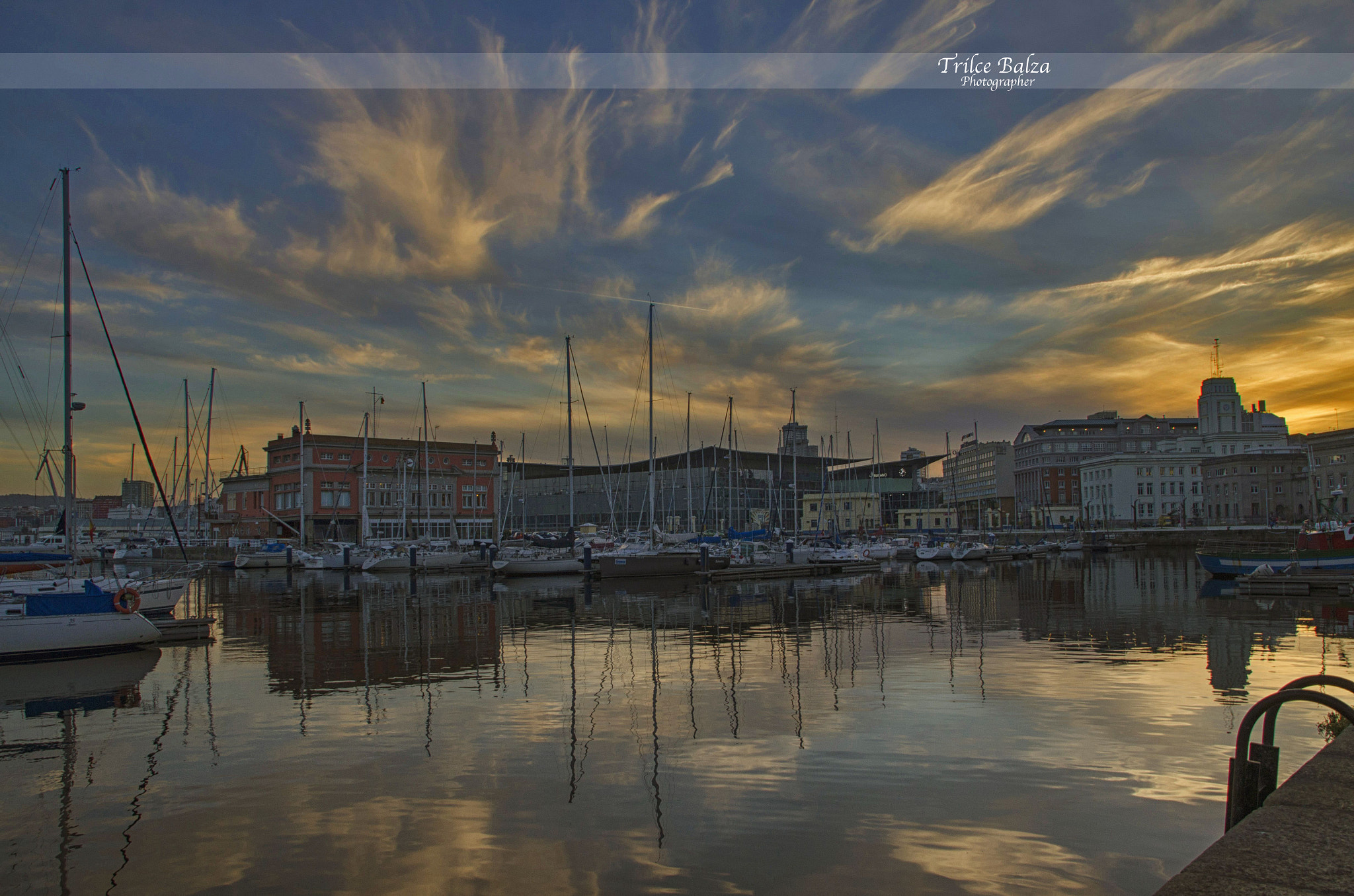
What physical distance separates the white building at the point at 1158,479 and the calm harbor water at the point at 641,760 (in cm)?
12541

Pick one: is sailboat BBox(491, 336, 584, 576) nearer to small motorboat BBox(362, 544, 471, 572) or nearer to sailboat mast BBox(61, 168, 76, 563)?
small motorboat BBox(362, 544, 471, 572)

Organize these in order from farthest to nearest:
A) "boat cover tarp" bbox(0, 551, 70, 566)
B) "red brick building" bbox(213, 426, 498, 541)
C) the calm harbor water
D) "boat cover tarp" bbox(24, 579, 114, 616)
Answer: "red brick building" bbox(213, 426, 498, 541) < "boat cover tarp" bbox(0, 551, 70, 566) < "boat cover tarp" bbox(24, 579, 114, 616) < the calm harbor water

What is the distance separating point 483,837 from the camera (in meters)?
9.51

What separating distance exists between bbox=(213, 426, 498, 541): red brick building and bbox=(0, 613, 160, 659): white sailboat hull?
225 feet

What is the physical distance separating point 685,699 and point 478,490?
3738 inches

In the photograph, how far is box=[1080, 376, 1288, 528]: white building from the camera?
474 ft

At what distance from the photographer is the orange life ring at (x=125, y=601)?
23.3 meters

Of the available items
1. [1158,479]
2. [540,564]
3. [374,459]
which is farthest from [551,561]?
[1158,479]

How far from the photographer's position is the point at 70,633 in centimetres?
2255

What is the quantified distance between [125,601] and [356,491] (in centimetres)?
7851

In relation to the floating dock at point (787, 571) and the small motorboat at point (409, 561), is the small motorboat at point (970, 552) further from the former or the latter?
the small motorboat at point (409, 561)

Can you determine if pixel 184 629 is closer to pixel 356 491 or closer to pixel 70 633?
pixel 70 633

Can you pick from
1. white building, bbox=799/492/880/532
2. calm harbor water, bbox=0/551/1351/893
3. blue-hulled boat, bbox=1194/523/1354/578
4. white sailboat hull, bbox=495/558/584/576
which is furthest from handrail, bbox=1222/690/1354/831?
white building, bbox=799/492/880/532

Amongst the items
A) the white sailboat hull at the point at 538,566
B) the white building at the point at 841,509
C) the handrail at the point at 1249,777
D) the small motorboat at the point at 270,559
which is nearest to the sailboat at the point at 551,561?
the white sailboat hull at the point at 538,566
